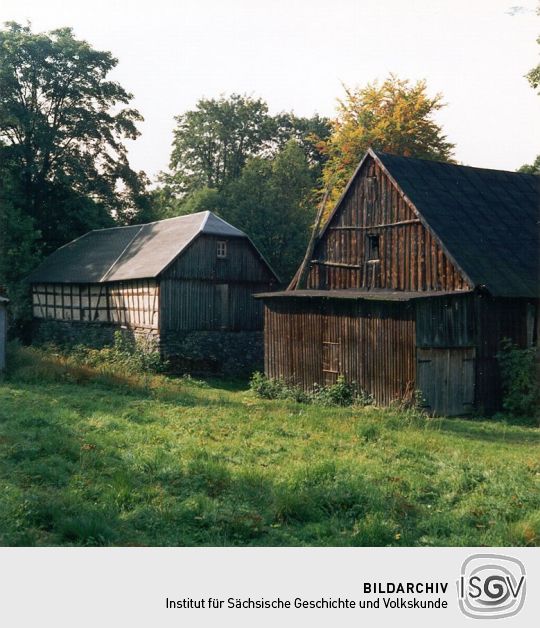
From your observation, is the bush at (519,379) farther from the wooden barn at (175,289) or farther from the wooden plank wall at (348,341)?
the wooden barn at (175,289)

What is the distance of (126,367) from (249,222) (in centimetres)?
1520

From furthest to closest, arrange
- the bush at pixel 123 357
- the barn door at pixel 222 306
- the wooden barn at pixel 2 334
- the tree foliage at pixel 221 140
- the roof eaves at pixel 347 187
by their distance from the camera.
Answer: the tree foliage at pixel 221 140, the barn door at pixel 222 306, the bush at pixel 123 357, the wooden barn at pixel 2 334, the roof eaves at pixel 347 187

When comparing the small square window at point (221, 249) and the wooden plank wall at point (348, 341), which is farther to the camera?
the small square window at point (221, 249)

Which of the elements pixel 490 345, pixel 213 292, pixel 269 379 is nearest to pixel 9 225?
pixel 213 292

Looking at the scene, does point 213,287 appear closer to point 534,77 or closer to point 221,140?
point 534,77

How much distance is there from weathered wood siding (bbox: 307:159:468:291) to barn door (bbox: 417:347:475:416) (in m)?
1.95

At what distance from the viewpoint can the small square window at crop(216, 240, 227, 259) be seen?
31.1 m

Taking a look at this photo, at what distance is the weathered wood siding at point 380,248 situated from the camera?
21.1 meters

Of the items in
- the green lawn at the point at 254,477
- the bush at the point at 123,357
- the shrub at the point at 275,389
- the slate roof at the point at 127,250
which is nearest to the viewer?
the green lawn at the point at 254,477

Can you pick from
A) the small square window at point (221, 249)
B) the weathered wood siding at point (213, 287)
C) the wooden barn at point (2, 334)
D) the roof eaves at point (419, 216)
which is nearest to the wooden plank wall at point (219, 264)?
the weathered wood siding at point (213, 287)

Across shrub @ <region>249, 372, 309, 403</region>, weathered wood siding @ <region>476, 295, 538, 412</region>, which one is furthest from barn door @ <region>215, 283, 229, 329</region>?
weathered wood siding @ <region>476, 295, 538, 412</region>

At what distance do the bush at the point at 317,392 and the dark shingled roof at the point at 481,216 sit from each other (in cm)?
461

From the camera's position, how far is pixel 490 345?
20703mm

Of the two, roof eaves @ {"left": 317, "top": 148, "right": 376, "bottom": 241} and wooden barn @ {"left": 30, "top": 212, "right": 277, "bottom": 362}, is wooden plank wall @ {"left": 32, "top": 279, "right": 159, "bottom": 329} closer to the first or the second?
wooden barn @ {"left": 30, "top": 212, "right": 277, "bottom": 362}
